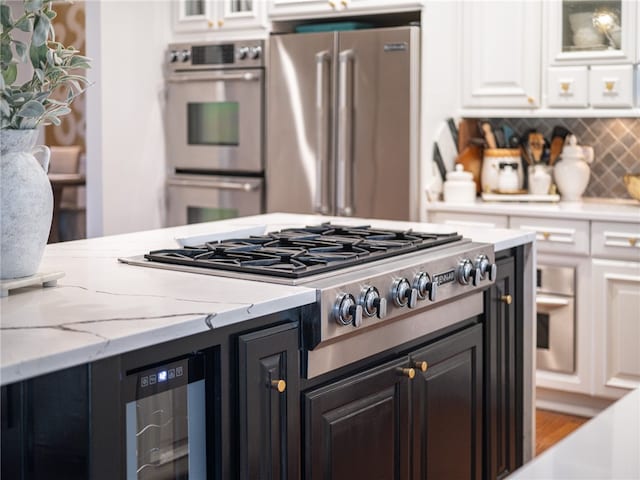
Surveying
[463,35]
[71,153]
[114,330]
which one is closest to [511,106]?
[463,35]

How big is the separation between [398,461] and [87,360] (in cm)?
114

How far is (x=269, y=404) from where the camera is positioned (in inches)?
77.7

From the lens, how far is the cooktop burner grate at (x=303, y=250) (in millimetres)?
2236

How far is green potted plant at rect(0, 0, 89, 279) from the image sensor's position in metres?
1.85

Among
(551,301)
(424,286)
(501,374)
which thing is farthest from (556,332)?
(424,286)

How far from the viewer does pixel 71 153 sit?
8.55 meters

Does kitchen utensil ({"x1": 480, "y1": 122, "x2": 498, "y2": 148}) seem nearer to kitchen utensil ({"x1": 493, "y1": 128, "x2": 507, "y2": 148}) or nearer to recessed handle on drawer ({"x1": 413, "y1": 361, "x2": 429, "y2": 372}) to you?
kitchen utensil ({"x1": 493, "y1": 128, "x2": 507, "y2": 148})

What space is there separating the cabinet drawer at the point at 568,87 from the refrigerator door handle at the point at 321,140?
1048 mm

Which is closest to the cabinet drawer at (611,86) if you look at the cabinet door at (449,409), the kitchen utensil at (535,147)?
the kitchen utensil at (535,147)

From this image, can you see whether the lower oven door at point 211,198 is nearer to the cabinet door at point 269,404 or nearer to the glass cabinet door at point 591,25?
the glass cabinet door at point 591,25

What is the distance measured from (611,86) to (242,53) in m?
1.83

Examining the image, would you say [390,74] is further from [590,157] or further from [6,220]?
Result: [6,220]

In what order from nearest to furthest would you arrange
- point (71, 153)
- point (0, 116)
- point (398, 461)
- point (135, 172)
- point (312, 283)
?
point (0, 116) → point (312, 283) → point (398, 461) → point (135, 172) → point (71, 153)

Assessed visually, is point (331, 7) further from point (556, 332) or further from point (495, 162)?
point (556, 332)
